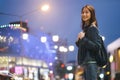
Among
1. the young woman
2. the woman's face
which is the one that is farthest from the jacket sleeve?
the woman's face

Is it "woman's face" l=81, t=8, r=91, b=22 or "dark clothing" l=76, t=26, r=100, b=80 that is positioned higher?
"woman's face" l=81, t=8, r=91, b=22

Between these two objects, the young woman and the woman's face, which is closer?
the young woman

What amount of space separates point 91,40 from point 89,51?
141 mm

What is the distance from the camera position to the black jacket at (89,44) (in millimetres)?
5156

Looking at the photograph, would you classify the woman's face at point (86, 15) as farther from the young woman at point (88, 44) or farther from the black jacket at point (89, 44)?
the black jacket at point (89, 44)

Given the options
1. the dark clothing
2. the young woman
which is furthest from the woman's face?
the dark clothing

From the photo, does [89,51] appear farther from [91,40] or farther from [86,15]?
[86,15]

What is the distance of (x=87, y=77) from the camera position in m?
5.14

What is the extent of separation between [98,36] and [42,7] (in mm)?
35249

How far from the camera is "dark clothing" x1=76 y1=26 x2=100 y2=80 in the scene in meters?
5.09

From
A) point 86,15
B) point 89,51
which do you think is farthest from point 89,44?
point 86,15

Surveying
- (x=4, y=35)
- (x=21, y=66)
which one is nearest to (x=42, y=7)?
(x=21, y=66)

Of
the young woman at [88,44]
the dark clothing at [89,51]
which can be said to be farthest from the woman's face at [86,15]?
the dark clothing at [89,51]

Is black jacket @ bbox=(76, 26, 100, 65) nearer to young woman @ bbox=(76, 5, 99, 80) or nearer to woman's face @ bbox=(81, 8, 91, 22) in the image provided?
young woman @ bbox=(76, 5, 99, 80)
